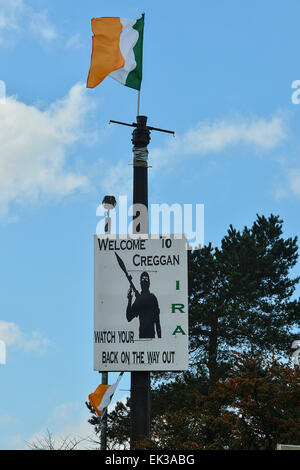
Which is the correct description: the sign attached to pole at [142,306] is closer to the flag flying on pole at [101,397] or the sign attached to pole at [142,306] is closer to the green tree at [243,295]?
the flag flying on pole at [101,397]

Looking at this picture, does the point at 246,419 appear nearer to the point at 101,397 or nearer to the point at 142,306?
the point at 142,306

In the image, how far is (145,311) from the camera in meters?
21.0

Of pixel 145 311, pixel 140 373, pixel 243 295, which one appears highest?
pixel 243 295

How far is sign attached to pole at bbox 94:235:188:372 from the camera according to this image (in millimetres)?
20875

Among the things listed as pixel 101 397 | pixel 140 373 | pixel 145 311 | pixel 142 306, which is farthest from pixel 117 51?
pixel 101 397

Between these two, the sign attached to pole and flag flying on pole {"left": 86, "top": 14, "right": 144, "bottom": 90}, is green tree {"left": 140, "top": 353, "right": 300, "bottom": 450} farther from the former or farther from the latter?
flag flying on pole {"left": 86, "top": 14, "right": 144, "bottom": 90}

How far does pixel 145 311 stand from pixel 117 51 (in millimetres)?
7820

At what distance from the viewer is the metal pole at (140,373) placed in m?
20.8

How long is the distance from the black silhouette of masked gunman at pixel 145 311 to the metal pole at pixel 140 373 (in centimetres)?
121

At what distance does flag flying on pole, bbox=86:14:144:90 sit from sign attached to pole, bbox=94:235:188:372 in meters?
4.95

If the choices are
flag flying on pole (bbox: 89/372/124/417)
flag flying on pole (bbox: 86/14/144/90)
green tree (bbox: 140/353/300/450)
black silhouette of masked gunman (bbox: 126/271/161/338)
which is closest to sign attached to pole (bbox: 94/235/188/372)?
black silhouette of masked gunman (bbox: 126/271/161/338)

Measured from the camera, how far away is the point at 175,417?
61.1ft
